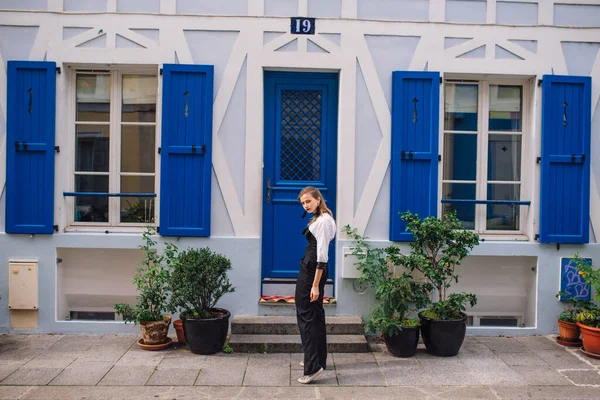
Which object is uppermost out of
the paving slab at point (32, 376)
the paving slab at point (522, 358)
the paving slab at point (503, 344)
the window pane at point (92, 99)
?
the window pane at point (92, 99)

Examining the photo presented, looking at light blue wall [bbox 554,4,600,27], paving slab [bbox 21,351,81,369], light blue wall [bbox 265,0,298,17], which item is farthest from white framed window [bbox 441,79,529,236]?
paving slab [bbox 21,351,81,369]

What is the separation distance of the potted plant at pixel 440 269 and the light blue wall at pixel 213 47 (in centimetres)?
258

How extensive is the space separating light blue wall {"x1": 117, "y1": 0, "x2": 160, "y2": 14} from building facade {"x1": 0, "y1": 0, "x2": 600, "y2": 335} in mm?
22

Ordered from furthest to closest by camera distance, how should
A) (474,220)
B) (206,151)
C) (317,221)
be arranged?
(474,220), (206,151), (317,221)

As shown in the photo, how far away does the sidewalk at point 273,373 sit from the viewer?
4898 mm

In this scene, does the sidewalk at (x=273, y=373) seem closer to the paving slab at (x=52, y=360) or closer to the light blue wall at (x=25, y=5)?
the paving slab at (x=52, y=360)

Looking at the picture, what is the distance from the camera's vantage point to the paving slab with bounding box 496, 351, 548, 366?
571 centimetres

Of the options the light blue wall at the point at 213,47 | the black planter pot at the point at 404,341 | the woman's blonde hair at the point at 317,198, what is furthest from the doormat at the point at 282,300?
the light blue wall at the point at 213,47

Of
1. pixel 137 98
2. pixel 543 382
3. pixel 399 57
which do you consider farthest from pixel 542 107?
pixel 137 98

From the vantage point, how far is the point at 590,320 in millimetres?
5953

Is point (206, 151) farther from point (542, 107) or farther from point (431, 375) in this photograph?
point (542, 107)

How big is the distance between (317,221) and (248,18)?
8.67 feet

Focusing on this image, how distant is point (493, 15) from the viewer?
652cm

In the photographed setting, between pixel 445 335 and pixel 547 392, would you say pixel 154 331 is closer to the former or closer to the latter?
pixel 445 335
